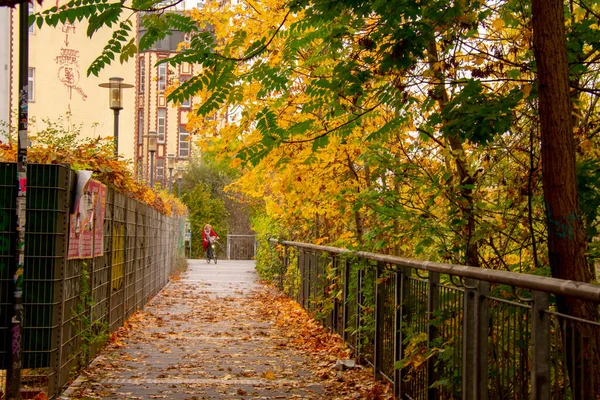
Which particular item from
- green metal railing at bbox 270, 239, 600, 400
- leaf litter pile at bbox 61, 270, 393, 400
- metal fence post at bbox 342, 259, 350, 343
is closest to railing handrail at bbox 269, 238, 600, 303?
green metal railing at bbox 270, 239, 600, 400

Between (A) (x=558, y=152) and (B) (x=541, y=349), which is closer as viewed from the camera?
(B) (x=541, y=349)

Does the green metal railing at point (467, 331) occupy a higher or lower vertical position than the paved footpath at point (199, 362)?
higher

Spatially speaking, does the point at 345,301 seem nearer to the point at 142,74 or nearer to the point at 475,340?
the point at 475,340

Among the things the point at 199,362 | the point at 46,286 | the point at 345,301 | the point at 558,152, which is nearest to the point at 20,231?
the point at 46,286

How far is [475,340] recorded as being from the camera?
209 inches

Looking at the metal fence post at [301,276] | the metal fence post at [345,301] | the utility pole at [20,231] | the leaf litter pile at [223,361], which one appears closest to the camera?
the utility pole at [20,231]

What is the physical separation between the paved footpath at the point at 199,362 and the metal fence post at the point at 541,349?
405 cm

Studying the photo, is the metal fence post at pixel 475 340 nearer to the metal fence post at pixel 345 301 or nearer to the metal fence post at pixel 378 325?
the metal fence post at pixel 378 325

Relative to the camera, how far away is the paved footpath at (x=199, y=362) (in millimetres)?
8180

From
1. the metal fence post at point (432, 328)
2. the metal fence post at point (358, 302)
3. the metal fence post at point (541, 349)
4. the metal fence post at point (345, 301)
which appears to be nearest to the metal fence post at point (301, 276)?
the metal fence post at point (345, 301)

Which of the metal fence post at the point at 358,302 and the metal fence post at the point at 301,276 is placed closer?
the metal fence post at the point at 358,302

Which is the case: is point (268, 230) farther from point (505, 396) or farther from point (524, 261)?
point (505, 396)

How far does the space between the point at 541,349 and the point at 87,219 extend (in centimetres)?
560

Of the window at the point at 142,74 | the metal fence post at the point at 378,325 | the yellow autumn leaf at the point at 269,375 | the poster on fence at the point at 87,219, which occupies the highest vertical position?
the window at the point at 142,74
